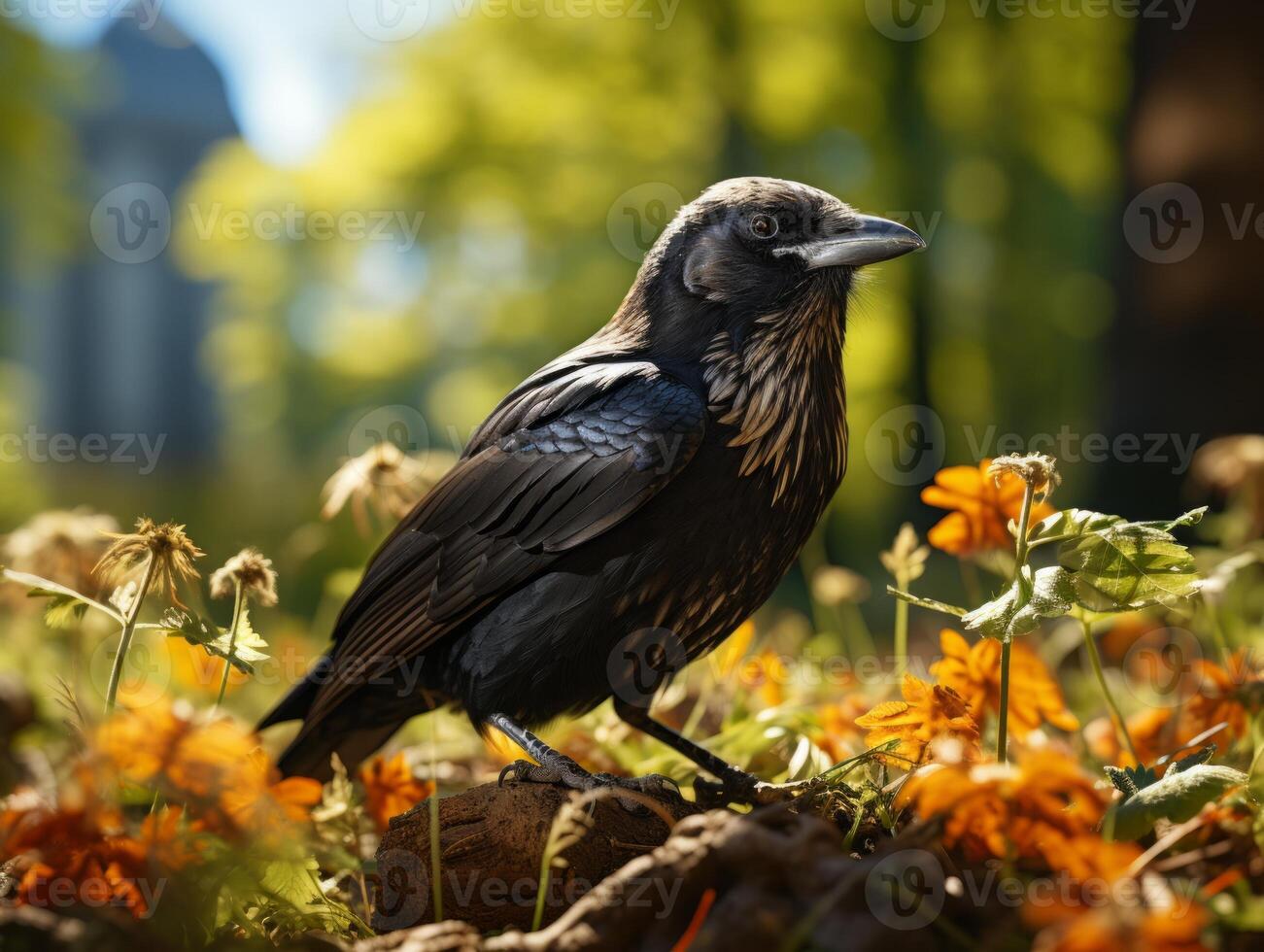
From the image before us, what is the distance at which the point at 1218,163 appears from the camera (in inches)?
225

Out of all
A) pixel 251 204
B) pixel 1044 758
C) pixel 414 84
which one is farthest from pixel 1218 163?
pixel 251 204

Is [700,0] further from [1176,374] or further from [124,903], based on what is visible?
[124,903]

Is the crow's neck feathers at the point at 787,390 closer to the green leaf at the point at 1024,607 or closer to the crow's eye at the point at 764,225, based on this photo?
the crow's eye at the point at 764,225

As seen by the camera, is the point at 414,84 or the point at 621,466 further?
the point at 414,84

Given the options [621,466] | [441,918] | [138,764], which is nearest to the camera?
[138,764]

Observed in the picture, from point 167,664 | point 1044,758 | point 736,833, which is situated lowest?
point 167,664

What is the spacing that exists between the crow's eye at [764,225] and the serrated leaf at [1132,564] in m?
1.17

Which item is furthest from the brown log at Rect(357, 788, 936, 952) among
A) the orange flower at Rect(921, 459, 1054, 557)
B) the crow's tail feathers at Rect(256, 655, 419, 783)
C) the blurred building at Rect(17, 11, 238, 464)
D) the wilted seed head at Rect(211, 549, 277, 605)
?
the blurred building at Rect(17, 11, 238, 464)

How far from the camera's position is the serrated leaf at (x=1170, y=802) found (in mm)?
1624

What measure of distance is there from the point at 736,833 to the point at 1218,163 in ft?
18.1

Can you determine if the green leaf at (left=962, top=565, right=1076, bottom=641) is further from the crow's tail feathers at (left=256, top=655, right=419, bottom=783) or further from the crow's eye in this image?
the crow's tail feathers at (left=256, top=655, right=419, bottom=783)

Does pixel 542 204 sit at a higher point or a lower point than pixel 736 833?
higher

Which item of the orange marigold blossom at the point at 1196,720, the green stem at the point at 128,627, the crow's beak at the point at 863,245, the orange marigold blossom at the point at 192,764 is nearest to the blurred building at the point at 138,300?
the crow's beak at the point at 863,245

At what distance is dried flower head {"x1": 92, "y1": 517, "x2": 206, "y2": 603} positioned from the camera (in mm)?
1941
